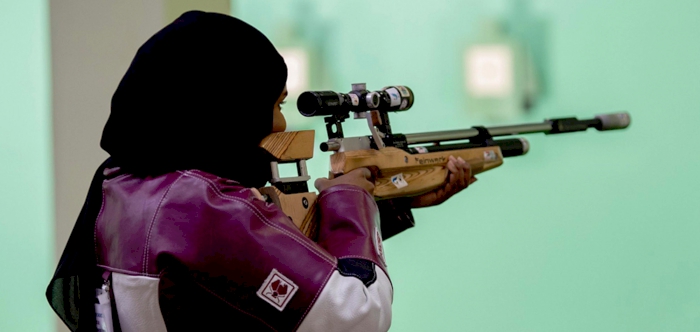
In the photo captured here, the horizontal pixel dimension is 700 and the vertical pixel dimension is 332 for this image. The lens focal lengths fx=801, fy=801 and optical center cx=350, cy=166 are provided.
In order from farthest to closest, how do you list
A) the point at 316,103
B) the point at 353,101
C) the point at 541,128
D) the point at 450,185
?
the point at 541,128 → the point at 450,185 → the point at 353,101 → the point at 316,103

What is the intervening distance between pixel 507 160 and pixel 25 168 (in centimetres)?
132

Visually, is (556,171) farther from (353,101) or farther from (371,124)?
(353,101)

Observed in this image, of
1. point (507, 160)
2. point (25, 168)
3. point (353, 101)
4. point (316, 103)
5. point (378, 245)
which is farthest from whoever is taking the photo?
point (507, 160)

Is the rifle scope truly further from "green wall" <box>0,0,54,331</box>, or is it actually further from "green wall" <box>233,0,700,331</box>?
"green wall" <box>0,0,54,331</box>

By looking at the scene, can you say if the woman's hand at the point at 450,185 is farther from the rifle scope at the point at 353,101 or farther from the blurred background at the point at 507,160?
the blurred background at the point at 507,160

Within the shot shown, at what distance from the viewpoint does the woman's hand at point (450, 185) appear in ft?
5.89

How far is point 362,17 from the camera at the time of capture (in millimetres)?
2207

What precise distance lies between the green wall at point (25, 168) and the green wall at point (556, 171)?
54cm

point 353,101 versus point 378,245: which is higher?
point 353,101

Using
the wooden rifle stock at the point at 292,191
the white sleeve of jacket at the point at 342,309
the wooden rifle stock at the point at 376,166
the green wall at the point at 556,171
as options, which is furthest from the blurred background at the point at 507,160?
the white sleeve of jacket at the point at 342,309

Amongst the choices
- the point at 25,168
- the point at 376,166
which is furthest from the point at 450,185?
the point at 25,168

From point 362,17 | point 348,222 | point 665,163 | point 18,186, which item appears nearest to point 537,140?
point 665,163

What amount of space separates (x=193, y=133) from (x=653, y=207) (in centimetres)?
175

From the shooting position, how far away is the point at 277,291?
107 cm
